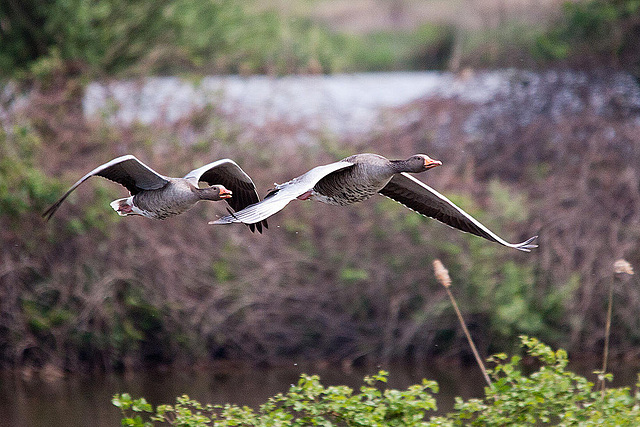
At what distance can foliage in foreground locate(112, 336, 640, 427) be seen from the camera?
5.04m

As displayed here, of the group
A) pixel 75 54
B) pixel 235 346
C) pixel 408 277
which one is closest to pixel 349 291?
pixel 408 277

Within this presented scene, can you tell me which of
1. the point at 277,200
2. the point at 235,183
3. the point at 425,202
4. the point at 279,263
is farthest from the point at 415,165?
the point at 279,263

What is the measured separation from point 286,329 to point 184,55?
5.84 metres

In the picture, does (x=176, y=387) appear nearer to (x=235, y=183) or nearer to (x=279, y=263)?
(x=279, y=263)

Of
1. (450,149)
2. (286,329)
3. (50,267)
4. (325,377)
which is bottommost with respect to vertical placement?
(325,377)

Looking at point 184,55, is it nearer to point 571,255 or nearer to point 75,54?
point 75,54

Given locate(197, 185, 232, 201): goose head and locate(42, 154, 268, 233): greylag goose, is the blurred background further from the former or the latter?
locate(197, 185, 232, 201): goose head

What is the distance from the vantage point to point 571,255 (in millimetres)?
10062

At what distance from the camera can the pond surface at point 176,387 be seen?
830 centimetres

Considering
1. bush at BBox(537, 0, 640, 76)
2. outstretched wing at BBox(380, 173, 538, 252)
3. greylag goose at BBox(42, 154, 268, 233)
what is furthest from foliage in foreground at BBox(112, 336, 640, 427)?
bush at BBox(537, 0, 640, 76)

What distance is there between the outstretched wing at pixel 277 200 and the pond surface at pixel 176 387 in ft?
15.2

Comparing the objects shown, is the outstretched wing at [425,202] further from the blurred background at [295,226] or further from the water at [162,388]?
the blurred background at [295,226]

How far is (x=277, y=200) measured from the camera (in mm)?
4141

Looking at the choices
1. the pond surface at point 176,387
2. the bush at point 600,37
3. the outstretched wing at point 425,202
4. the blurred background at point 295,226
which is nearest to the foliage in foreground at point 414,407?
the outstretched wing at point 425,202
